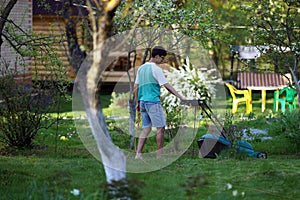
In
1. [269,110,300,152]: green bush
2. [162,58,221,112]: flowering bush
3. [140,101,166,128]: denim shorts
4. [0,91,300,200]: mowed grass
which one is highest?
[162,58,221,112]: flowering bush

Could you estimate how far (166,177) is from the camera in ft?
25.3

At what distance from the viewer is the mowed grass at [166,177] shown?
6.42 metres

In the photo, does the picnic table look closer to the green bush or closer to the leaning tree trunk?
the green bush

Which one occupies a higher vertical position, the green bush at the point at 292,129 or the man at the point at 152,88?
the man at the point at 152,88

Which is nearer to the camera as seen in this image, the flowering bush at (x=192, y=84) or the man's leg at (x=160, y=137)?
the man's leg at (x=160, y=137)

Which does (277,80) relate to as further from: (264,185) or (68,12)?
→ (68,12)

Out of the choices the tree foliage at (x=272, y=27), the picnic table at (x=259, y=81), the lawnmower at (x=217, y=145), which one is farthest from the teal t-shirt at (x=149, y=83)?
the picnic table at (x=259, y=81)

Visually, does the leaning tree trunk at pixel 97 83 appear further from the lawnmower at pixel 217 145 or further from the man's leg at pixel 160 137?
the lawnmower at pixel 217 145

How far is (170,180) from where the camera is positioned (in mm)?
7434

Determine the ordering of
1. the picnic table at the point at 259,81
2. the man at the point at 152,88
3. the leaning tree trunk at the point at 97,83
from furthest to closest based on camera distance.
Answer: the picnic table at the point at 259,81, the man at the point at 152,88, the leaning tree trunk at the point at 97,83

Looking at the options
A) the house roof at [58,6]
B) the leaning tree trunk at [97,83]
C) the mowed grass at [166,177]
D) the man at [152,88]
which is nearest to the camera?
the leaning tree trunk at [97,83]

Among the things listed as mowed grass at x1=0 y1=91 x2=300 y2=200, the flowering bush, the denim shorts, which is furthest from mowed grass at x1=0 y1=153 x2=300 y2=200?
the flowering bush

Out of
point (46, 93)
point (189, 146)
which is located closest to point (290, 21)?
point (189, 146)

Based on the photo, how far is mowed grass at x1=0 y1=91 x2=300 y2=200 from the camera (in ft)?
21.0
